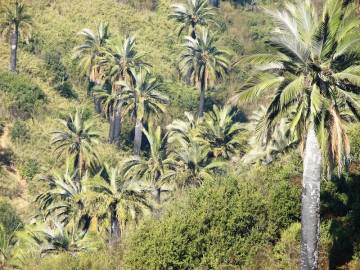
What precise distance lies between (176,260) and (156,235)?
1.31 meters

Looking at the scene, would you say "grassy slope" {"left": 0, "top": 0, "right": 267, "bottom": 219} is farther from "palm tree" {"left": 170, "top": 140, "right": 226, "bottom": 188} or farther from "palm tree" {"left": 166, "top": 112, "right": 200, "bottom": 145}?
"palm tree" {"left": 170, "top": 140, "right": 226, "bottom": 188}

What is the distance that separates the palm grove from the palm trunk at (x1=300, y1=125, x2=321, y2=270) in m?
0.03

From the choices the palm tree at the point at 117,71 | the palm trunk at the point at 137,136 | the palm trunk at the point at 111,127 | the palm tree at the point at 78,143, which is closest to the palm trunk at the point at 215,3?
the palm tree at the point at 117,71

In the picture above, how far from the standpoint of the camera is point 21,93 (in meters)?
61.8

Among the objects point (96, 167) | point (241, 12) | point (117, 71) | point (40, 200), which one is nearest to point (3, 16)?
point (117, 71)

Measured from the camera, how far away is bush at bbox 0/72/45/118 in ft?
200

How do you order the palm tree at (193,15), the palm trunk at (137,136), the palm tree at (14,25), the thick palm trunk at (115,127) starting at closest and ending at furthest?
1. the palm trunk at (137,136)
2. the thick palm trunk at (115,127)
3. the palm tree at (14,25)
4. the palm tree at (193,15)

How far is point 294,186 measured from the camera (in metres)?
25.4

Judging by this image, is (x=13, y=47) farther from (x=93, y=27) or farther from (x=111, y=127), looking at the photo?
(x=93, y=27)

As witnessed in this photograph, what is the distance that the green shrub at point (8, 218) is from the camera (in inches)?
1657

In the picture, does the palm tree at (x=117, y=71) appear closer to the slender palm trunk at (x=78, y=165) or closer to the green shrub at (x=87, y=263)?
the slender palm trunk at (x=78, y=165)

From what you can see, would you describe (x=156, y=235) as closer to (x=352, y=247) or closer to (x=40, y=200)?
(x=352, y=247)

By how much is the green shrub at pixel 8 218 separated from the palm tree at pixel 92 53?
2379 centimetres

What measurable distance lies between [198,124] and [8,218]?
63.4ft
